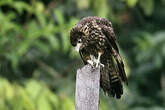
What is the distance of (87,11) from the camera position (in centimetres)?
669

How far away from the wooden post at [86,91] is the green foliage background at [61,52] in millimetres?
2058

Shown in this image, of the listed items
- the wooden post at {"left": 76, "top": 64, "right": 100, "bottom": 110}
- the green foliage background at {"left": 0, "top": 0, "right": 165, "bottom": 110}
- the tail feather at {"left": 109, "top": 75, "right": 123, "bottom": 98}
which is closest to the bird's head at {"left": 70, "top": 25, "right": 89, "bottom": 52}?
the tail feather at {"left": 109, "top": 75, "right": 123, "bottom": 98}

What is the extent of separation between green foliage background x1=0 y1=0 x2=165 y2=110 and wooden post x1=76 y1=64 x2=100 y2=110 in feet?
6.75

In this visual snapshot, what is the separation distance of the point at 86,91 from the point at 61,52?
393 centimetres

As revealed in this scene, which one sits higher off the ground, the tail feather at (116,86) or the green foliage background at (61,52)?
the green foliage background at (61,52)

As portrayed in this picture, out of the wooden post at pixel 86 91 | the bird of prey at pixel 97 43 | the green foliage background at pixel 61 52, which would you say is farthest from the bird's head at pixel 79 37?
the green foliage background at pixel 61 52

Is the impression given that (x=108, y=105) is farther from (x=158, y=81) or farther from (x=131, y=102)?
(x=158, y=81)

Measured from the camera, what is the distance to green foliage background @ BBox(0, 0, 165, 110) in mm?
5699

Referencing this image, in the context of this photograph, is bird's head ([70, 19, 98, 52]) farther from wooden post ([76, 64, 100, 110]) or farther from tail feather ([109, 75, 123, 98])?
wooden post ([76, 64, 100, 110])

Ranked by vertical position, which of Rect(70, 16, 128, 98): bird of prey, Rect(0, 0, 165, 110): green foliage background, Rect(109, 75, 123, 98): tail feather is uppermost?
Rect(0, 0, 165, 110): green foliage background

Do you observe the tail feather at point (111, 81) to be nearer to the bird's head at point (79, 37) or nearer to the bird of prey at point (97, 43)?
the bird of prey at point (97, 43)

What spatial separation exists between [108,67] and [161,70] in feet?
12.7

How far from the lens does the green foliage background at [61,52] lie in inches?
224

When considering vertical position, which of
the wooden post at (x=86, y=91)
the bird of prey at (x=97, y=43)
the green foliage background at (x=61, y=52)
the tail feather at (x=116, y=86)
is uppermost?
the green foliage background at (x=61, y=52)
